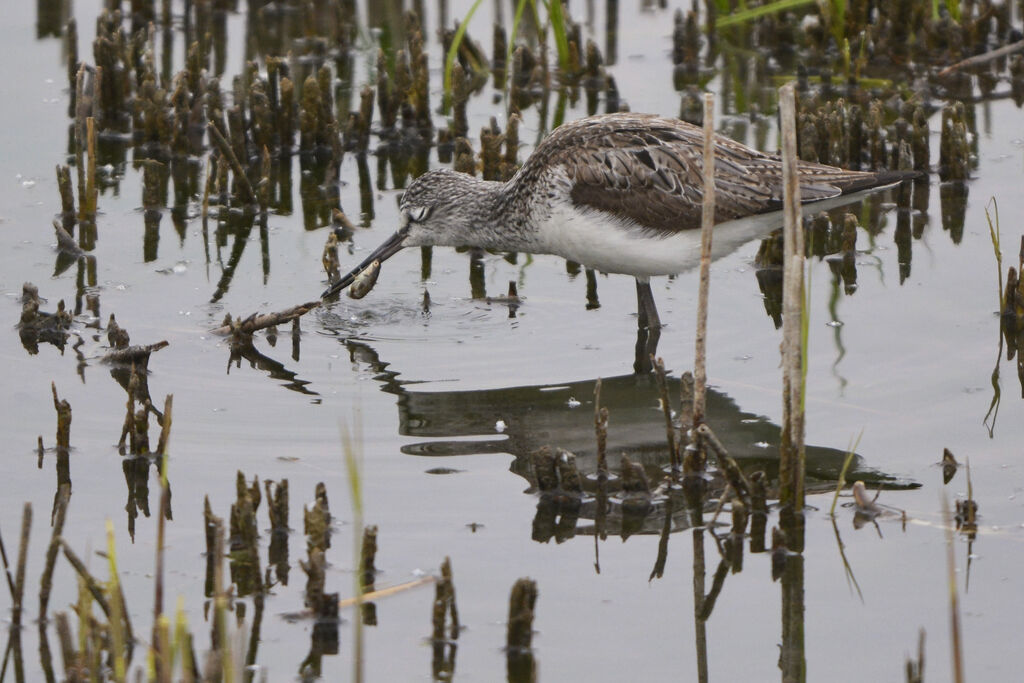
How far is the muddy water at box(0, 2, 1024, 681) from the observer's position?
16.5ft

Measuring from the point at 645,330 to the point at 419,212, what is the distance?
1.51 metres

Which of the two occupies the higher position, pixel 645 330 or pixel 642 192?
pixel 642 192

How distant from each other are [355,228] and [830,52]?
5.25 m

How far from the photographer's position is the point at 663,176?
760 cm

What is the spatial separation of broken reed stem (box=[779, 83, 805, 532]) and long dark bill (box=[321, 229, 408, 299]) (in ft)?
11.0

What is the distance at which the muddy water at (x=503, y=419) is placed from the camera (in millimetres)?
5039

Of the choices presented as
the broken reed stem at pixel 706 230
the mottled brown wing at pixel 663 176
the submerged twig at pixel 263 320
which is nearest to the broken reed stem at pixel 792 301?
the broken reed stem at pixel 706 230

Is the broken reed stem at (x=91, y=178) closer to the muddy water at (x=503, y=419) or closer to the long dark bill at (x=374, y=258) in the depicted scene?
the muddy water at (x=503, y=419)

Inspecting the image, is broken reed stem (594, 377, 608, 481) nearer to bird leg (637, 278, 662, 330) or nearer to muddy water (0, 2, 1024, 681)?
muddy water (0, 2, 1024, 681)

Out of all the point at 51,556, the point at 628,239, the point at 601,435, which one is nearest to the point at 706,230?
the point at 601,435

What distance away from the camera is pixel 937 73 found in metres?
12.0

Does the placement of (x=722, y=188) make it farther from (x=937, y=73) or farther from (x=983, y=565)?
(x=937, y=73)

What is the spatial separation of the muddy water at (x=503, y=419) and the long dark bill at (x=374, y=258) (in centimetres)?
18

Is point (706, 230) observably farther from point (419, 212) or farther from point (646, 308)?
point (419, 212)
